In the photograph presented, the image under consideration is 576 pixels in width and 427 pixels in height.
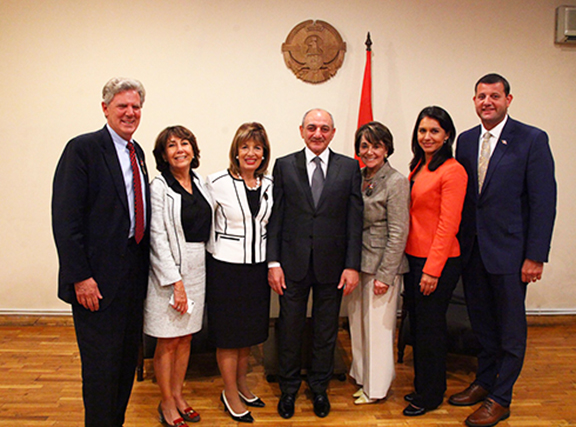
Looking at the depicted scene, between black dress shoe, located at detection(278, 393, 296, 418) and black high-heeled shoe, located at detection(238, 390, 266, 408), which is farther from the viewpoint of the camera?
black high-heeled shoe, located at detection(238, 390, 266, 408)

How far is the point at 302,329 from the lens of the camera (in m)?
2.43

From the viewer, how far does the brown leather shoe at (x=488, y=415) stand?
233cm

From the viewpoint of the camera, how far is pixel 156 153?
2.21 metres

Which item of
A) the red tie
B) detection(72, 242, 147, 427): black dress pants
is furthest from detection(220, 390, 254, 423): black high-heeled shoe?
the red tie

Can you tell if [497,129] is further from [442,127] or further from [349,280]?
[349,280]

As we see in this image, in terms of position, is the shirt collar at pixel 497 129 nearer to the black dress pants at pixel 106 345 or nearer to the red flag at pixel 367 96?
the red flag at pixel 367 96

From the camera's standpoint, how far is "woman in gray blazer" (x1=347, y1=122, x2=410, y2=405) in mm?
2307

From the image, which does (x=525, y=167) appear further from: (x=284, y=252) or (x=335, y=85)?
(x=335, y=85)

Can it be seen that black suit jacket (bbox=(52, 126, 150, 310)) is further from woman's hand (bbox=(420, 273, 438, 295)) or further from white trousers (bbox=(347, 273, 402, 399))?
woman's hand (bbox=(420, 273, 438, 295))

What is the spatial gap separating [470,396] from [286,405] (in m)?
1.12

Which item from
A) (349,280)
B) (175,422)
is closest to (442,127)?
(349,280)

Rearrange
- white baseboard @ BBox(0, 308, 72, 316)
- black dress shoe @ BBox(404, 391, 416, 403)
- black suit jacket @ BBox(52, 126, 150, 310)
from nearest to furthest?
black suit jacket @ BBox(52, 126, 150, 310)
black dress shoe @ BBox(404, 391, 416, 403)
white baseboard @ BBox(0, 308, 72, 316)

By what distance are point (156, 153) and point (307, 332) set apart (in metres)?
1.53

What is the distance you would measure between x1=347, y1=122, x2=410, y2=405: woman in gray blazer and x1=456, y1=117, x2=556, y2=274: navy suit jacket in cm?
45
